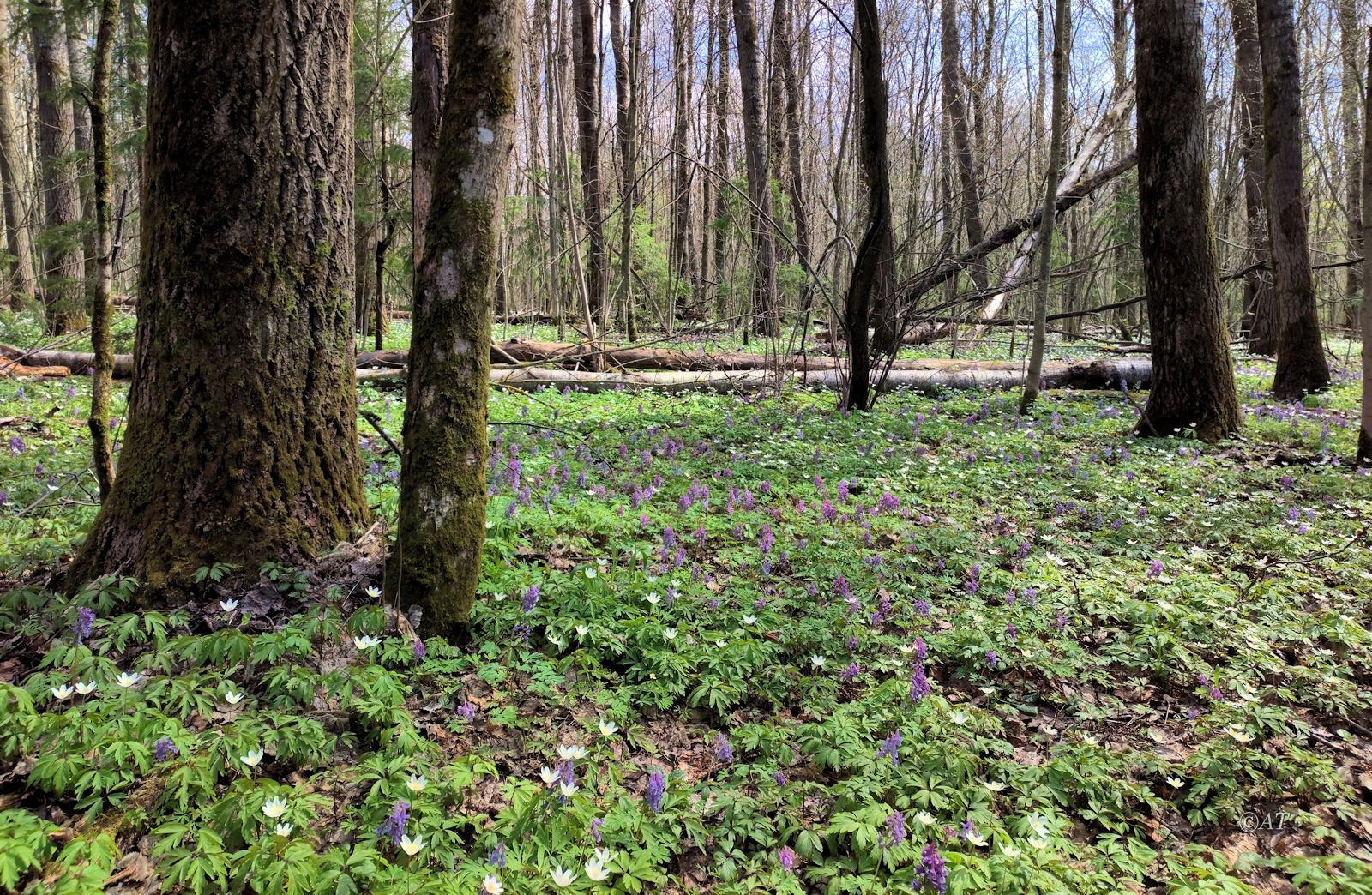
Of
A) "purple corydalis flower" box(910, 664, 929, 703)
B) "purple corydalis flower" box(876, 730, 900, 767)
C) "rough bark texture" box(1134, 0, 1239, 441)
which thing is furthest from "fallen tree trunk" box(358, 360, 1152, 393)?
"purple corydalis flower" box(876, 730, 900, 767)

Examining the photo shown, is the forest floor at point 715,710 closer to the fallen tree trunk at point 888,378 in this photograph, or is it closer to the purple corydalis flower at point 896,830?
the purple corydalis flower at point 896,830

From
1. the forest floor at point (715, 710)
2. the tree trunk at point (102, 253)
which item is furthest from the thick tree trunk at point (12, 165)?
the forest floor at point (715, 710)

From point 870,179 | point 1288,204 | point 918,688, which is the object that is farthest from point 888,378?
point 918,688

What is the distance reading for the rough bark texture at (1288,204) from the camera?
7941 mm

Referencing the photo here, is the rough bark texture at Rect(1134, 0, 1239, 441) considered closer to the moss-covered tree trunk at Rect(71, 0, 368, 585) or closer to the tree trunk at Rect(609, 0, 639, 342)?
the tree trunk at Rect(609, 0, 639, 342)

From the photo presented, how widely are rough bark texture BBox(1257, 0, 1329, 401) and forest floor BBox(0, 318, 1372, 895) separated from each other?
4995 millimetres

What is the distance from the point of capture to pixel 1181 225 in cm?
658

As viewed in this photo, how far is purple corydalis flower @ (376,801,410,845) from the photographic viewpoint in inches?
71.2

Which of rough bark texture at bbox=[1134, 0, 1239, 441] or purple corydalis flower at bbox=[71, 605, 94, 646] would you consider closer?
Result: purple corydalis flower at bbox=[71, 605, 94, 646]

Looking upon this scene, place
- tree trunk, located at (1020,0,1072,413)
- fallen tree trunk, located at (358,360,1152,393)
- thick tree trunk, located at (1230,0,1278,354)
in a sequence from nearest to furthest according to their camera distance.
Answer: tree trunk, located at (1020,0,1072,413), fallen tree trunk, located at (358,360,1152,393), thick tree trunk, located at (1230,0,1278,354)

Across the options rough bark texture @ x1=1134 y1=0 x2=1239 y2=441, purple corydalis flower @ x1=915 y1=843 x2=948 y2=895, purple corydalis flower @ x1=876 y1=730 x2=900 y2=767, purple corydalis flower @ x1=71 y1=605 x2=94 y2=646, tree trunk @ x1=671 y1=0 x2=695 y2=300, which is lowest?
purple corydalis flower @ x1=915 y1=843 x2=948 y2=895

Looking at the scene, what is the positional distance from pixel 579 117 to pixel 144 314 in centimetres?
1346

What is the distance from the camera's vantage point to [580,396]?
854 cm

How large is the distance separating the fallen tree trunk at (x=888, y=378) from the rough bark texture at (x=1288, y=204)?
1.49 m
